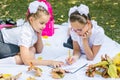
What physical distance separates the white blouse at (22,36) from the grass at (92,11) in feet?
5.50

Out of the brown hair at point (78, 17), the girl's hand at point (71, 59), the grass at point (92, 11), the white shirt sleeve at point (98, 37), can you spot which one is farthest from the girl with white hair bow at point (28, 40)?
the grass at point (92, 11)

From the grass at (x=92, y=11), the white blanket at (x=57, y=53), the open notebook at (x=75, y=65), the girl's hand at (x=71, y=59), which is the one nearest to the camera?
the white blanket at (x=57, y=53)

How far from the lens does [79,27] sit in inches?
130

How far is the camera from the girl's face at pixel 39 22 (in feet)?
11.2

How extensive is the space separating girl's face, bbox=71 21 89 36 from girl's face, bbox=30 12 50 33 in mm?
271

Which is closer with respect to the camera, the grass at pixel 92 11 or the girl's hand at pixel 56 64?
the girl's hand at pixel 56 64

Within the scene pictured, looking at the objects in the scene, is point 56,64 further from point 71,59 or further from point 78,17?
point 78,17

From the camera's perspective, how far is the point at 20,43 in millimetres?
3471

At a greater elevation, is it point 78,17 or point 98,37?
point 78,17

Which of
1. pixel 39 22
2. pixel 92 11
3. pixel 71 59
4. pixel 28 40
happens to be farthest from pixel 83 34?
pixel 92 11

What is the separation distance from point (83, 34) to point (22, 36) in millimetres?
586

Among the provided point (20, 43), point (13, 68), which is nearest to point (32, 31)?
point (20, 43)

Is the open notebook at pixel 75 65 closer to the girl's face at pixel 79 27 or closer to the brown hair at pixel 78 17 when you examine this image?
the girl's face at pixel 79 27

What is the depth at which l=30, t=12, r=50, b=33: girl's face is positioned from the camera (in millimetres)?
3400
